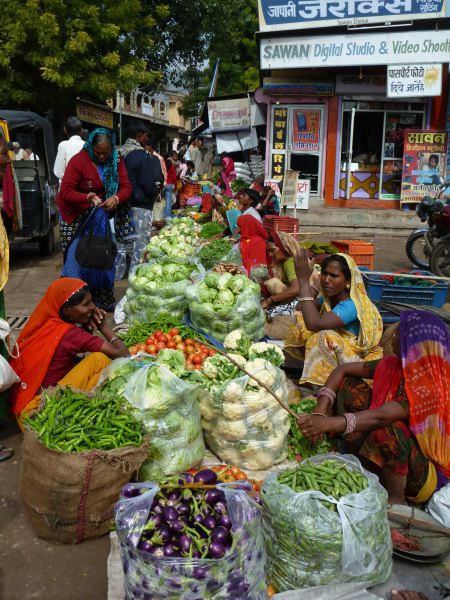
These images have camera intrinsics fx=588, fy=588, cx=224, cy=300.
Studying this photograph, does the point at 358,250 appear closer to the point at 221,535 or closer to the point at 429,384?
the point at 429,384

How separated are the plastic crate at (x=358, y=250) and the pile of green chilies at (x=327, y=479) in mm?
4262

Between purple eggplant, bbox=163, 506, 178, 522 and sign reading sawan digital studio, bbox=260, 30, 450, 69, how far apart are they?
1324 cm

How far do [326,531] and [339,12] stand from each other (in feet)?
44.9

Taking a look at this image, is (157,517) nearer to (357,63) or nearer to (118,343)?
(118,343)

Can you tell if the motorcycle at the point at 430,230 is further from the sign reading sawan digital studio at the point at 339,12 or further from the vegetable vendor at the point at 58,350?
the vegetable vendor at the point at 58,350

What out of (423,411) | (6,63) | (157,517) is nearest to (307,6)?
(6,63)

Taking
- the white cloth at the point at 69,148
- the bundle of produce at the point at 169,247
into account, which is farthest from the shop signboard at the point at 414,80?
→ the white cloth at the point at 69,148

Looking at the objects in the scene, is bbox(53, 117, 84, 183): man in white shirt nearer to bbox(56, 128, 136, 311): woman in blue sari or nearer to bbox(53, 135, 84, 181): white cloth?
bbox(53, 135, 84, 181): white cloth

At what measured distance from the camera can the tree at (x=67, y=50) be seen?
15.3 m

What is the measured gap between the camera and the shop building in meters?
13.4

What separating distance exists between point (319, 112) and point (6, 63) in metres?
8.38

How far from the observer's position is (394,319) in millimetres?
5102

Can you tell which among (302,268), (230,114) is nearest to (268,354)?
(302,268)

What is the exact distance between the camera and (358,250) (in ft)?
22.1
